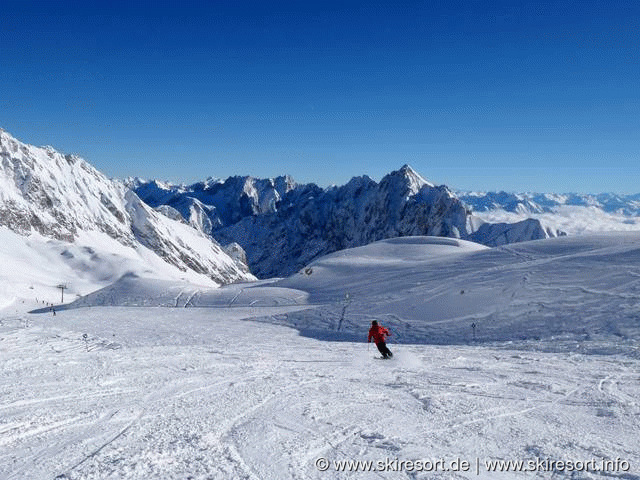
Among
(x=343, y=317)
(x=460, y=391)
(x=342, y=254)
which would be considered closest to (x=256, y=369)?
(x=460, y=391)

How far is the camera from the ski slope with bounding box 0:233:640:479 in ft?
21.0

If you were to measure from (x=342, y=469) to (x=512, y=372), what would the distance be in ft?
26.4

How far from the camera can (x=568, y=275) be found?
26.8 m

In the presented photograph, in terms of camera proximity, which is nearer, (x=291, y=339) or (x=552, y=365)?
(x=552, y=365)

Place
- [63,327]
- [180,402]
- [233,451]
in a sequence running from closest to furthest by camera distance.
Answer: [233,451], [180,402], [63,327]

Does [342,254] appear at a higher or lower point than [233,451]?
higher

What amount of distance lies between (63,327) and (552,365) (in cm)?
2276

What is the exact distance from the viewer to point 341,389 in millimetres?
10297

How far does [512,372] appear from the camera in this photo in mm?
12367

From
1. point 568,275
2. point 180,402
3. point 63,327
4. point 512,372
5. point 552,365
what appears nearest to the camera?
point 180,402

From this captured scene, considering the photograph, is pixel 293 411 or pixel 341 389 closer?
pixel 293 411

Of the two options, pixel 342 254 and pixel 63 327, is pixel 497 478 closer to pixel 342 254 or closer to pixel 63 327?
pixel 63 327

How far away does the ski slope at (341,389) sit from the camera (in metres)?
6.40

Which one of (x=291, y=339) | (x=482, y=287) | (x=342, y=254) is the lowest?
(x=291, y=339)
